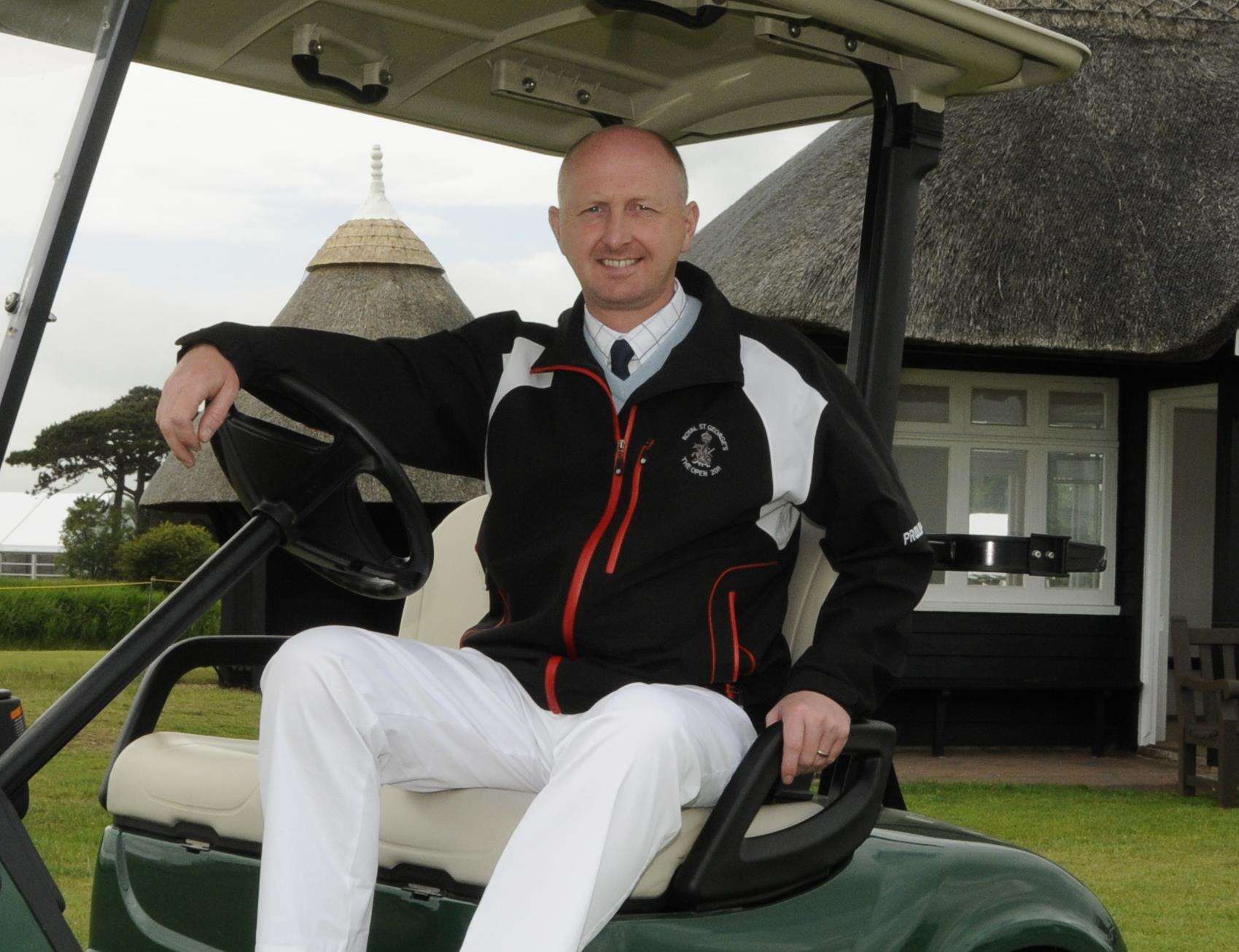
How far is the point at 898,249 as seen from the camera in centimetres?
231

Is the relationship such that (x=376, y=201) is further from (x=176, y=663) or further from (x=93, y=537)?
(x=176, y=663)

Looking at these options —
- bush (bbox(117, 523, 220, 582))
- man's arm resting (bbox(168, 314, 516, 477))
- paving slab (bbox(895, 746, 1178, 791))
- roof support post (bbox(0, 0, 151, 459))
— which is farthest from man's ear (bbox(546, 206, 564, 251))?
bush (bbox(117, 523, 220, 582))

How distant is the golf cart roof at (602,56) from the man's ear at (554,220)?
0.25 metres

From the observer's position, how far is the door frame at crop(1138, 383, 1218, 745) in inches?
371

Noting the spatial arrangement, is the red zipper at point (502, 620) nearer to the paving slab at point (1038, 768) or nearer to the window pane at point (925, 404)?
the paving slab at point (1038, 768)

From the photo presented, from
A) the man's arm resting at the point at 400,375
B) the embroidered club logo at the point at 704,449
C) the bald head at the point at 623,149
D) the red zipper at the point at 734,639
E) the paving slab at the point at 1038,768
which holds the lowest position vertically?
the paving slab at the point at 1038,768

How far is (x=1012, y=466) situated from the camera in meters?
9.61

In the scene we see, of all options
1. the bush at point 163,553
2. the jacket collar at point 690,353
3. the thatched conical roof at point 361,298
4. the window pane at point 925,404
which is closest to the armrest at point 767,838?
the jacket collar at point 690,353

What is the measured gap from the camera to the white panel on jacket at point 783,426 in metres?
2.08

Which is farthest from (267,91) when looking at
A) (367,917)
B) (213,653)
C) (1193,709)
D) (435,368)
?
(1193,709)

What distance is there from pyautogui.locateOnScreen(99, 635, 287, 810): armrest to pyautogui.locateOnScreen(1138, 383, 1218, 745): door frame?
25.9 ft

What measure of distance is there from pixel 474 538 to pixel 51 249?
3.72 feet

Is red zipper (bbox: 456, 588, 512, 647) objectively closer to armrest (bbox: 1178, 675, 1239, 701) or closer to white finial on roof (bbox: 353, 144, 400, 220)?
armrest (bbox: 1178, 675, 1239, 701)

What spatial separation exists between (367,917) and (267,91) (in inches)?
52.9
